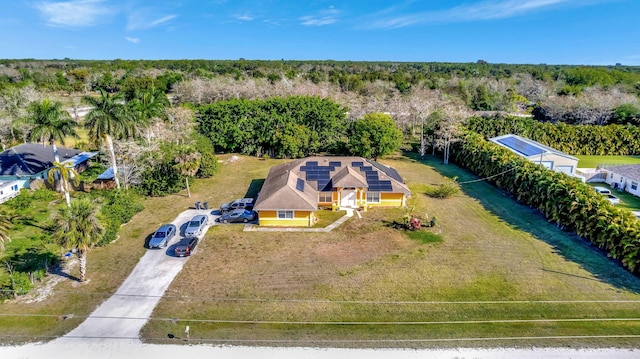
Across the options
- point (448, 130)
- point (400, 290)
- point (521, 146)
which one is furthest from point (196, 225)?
point (521, 146)

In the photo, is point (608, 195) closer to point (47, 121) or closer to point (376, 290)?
point (376, 290)

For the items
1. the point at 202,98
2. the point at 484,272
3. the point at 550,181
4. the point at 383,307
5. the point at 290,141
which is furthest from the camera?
the point at 202,98

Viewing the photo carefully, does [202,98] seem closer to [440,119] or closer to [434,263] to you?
[440,119]

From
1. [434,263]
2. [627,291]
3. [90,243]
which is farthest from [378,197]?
[90,243]

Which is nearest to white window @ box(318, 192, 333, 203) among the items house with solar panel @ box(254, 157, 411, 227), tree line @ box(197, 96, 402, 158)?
house with solar panel @ box(254, 157, 411, 227)

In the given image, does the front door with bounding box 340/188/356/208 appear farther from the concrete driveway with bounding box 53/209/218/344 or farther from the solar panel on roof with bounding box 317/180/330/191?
the concrete driveway with bounding box 53/209/218/344

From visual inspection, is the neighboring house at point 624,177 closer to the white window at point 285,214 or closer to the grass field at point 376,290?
the grass field at point 376,290
